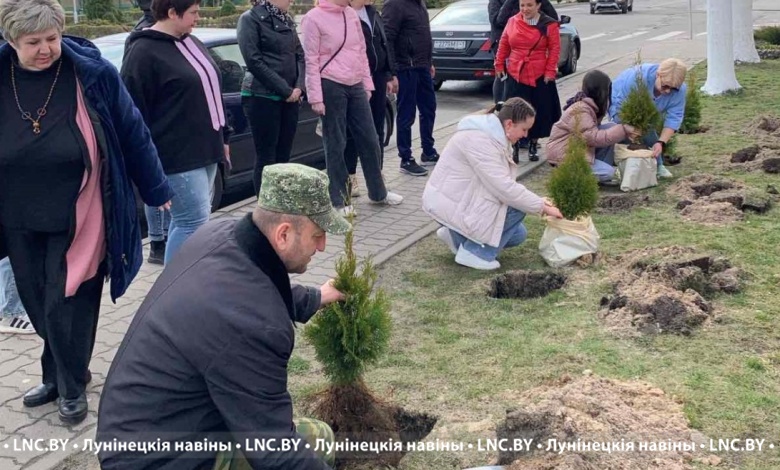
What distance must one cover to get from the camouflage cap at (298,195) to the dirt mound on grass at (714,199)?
15.3ft

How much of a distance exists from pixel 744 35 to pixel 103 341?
14.1 metres

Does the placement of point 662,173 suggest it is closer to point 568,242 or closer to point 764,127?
point 764,127

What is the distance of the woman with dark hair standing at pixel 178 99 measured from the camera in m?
4.61

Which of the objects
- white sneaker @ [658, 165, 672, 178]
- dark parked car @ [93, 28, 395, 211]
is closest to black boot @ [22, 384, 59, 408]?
dark parked car @ [93, 28, 395, 211]

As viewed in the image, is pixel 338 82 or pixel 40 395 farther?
pixel 338 82

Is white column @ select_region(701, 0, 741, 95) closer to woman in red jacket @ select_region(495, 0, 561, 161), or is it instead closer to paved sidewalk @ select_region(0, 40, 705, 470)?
woman in red jacket @ select_region(495, 0, 561, 161)

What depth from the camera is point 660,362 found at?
165 inches

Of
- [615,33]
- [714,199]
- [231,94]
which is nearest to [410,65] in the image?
[231,94]

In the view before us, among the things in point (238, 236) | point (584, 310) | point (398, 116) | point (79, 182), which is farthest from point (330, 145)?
point (238, 236)

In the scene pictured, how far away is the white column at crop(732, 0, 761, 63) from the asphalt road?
2.72 meters

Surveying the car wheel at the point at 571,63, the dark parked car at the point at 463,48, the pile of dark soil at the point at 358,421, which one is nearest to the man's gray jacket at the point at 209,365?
the pile of dark soil at the point at 358,421

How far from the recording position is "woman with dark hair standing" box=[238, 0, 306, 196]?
609 centimetres

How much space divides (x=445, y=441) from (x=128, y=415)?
1.65 meters

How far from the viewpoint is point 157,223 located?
19.5 ft
